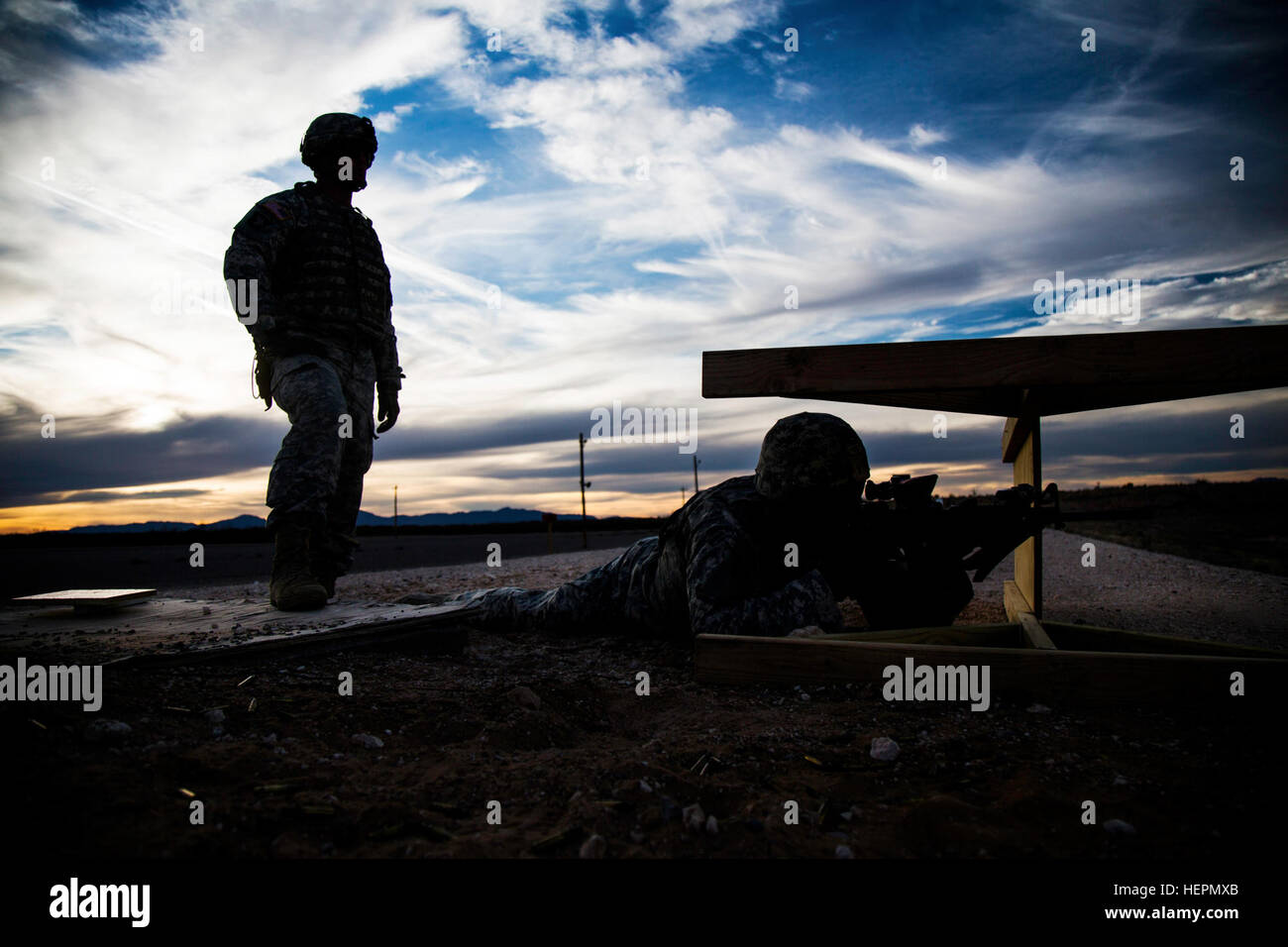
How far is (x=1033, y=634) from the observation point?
3551 mm

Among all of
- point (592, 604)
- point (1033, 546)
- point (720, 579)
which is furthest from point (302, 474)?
point (1033, 546)

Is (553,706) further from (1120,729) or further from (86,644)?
(86,644)

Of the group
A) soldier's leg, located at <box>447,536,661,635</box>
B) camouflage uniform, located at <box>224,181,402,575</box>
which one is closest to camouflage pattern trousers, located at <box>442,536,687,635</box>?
soldier's leg, located at <box>447,536,661,635</box>

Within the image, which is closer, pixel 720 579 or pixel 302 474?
pixel 720 579

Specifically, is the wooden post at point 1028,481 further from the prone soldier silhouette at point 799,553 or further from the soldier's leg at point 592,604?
the soldier's leg at point 592,604

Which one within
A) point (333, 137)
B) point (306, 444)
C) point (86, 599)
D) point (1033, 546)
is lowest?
point (86, 599)

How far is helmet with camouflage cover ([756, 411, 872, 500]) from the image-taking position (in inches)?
155

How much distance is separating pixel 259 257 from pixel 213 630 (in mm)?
2529

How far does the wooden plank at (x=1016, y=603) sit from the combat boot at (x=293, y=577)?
457 centimetres

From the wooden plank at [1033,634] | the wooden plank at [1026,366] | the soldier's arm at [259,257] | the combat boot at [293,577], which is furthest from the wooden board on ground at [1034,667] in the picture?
the soldier's arm at [259,257]

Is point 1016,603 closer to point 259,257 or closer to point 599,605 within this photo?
point 599,605

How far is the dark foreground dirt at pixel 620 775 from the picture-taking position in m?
1.71
